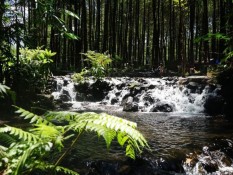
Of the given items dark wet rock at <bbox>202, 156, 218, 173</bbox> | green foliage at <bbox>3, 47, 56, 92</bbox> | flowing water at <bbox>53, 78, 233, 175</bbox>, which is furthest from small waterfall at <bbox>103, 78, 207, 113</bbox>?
dark wet rock at <bbox>202, 156, 218, 173</bbox>

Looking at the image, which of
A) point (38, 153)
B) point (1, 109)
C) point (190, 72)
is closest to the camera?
point (38, 153)

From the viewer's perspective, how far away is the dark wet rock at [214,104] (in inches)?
547

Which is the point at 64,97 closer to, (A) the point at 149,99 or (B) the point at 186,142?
(A) the point at 149,99

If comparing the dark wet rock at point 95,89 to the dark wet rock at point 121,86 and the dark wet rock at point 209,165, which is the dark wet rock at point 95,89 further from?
the dark wet rock at point 209,165

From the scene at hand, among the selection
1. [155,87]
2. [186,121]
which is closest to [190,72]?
[155,87]

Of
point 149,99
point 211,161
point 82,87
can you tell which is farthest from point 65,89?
point 211,161

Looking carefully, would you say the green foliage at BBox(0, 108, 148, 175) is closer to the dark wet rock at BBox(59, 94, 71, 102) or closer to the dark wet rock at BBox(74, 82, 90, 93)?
the dark wet rock at BBox(59, 94, 71, 102)

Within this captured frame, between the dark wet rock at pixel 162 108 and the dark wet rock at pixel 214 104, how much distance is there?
1.66 meters

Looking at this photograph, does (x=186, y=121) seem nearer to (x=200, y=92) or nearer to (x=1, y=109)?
(x=200, y=92)

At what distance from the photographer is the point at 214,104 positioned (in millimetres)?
14125

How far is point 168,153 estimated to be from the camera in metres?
6.77

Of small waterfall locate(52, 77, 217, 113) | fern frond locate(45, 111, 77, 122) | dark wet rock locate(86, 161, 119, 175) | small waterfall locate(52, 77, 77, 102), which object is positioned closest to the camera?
fern frond locate(45, 111, 77, 122)

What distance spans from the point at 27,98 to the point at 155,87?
7.81 metres

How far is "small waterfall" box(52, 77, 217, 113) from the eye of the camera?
1521 centimetres
